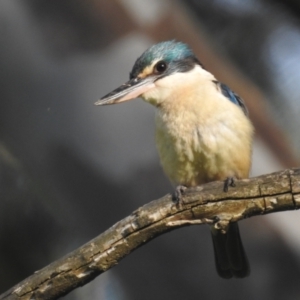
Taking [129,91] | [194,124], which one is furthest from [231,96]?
[129,91]

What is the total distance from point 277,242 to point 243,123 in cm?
79

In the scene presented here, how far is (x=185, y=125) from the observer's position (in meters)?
2.90

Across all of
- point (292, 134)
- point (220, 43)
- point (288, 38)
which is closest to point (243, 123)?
point (292, 134)

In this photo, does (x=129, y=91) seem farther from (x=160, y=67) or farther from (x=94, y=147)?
(x=94, y=147)

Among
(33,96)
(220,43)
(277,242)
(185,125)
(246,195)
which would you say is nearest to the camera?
(246,195)

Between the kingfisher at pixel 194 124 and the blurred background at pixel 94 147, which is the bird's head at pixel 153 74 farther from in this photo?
the blurred background at pixel 94 147

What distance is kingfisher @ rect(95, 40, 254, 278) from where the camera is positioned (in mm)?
2887

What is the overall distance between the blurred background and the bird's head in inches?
18.4

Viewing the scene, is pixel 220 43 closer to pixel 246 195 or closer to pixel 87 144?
pixel 87 144

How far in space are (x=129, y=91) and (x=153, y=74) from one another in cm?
16

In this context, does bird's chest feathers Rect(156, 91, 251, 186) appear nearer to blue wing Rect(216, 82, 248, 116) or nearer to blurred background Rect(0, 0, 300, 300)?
blue wing Rect(216, 82, 248, 116)

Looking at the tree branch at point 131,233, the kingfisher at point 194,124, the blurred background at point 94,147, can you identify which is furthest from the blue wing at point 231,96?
the tree branch at point 131,233

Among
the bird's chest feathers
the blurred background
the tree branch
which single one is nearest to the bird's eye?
the bird's chest feathers

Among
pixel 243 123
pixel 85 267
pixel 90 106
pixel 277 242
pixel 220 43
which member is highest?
pixel 220 43
